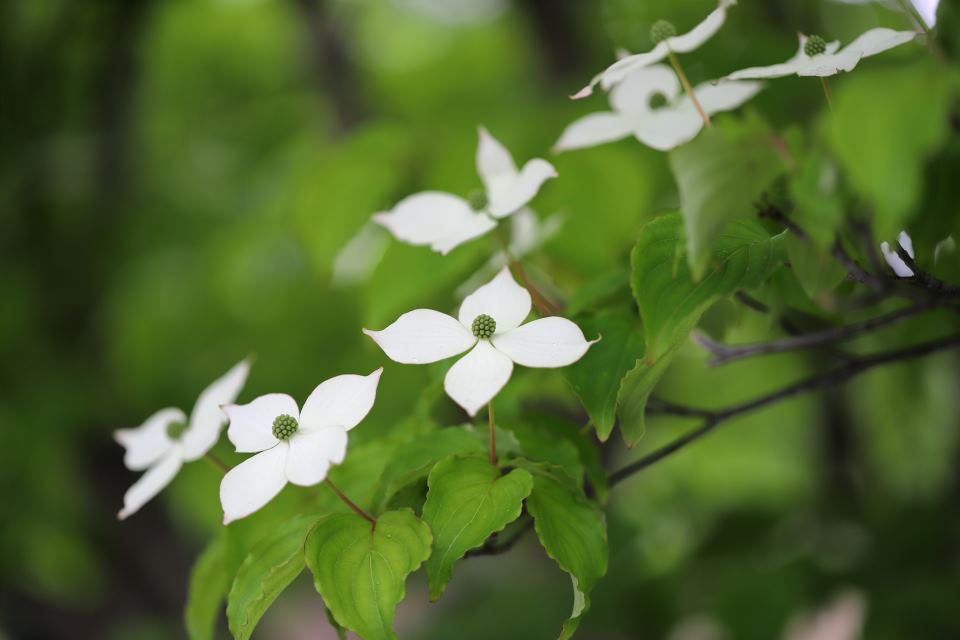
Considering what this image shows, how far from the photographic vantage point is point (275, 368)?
5.22 ft

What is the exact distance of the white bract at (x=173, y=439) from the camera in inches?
19.7

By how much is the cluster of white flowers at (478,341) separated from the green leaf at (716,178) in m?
0.07

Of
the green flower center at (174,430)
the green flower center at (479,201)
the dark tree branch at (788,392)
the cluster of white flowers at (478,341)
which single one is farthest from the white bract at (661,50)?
the green flower center at (174,430)

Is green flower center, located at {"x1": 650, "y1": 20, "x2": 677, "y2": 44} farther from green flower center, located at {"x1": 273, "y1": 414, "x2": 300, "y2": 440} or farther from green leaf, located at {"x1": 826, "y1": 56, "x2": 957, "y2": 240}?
green flower center, located at {"x1": 273, "y1": 414, "x2": 300, "y2": 440}

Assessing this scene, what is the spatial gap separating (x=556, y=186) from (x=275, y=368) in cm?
88

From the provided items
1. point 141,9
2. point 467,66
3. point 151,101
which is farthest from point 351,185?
point 467,66

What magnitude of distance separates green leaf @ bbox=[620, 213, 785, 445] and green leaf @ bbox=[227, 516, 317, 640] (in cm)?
18

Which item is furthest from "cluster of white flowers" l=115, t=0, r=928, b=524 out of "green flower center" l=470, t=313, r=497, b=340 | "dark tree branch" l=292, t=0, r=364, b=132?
"dark tree branch" l=292, t=0, r=364, b=132

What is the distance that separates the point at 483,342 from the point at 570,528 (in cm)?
11

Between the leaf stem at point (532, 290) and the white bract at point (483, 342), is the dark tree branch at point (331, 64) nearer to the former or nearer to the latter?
the leaf stem at point (532, 290)

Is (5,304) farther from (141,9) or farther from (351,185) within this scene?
(351,185)

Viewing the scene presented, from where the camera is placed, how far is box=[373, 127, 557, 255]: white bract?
52cm

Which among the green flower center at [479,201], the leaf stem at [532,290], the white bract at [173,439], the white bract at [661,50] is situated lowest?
the leaf stem at [532,290]

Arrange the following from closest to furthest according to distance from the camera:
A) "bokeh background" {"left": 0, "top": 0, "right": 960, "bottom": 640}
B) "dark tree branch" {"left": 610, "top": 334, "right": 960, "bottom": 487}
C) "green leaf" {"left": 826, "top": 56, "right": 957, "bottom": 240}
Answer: "green leaf" {"left": 826, "top": 56, "right": 957, "bottom": 240}, "dark tree branch" {"left": 610, "top": 334, "right": 960, "bottom": 487}, "bokeh background" {"left": 0, "top": 0, "right": 960, "bottom": 640}
